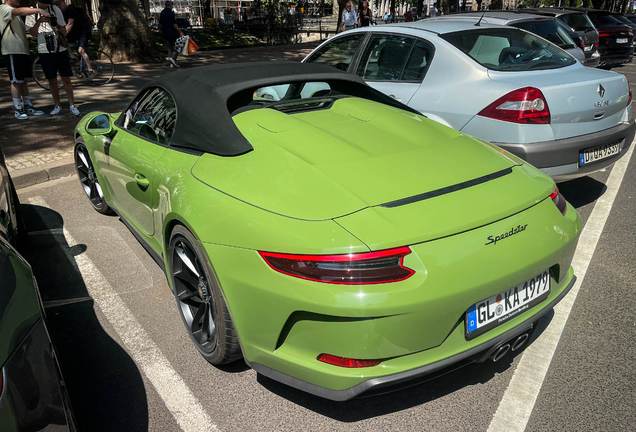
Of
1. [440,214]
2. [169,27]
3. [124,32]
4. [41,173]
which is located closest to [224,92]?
[440,214]

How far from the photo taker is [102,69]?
40.4 feet

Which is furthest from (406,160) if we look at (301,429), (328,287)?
(301,429)

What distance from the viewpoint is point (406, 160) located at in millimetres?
2557

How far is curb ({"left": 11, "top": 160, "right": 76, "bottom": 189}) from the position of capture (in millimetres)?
5668

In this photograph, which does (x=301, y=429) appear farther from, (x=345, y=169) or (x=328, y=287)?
(x=345, y=169)

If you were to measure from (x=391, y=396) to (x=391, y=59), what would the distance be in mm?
3612

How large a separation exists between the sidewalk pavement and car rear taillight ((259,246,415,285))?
493 centimetres

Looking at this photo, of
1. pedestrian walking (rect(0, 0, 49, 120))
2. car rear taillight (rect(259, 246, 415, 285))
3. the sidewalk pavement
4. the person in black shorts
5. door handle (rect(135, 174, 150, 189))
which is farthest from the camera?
the person in black shorts

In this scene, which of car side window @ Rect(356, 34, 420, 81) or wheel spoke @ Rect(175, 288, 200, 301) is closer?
wheel spoke @ Rect(175, 288, 200, 301)

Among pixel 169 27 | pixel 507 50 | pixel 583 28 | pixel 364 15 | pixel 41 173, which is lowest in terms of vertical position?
pixel 41 173

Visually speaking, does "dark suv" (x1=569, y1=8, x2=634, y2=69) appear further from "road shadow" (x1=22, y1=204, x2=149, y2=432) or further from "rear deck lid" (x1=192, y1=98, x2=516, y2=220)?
"road shadow" (x1=22, y1=204, x2=149, y2=432)

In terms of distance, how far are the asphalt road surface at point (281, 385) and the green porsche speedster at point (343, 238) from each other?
0.80ft

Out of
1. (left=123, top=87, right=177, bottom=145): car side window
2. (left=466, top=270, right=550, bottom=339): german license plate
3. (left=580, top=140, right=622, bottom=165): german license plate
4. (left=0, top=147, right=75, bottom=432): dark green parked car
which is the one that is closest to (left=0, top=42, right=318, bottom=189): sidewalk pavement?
(left=123, top=87, right=177, bottom=145): car side window

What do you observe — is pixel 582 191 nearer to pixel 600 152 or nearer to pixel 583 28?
pixel 600 152
